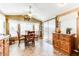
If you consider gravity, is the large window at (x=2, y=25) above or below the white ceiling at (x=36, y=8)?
below

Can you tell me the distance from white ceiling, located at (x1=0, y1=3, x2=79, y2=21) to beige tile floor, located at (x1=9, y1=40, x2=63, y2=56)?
1.96ft

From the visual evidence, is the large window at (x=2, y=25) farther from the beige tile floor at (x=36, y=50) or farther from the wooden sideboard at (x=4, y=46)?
the beige tile floor at (x=36, y=50)

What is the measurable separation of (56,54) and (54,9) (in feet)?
2.93

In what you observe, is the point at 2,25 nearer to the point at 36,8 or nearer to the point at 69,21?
the point at 36,8

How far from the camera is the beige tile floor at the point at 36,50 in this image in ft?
8.64

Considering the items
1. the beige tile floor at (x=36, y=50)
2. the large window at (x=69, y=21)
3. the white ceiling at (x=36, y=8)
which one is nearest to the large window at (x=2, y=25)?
the white ceiling at (x=36, y=8)

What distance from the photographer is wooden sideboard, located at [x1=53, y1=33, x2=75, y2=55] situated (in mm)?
2614

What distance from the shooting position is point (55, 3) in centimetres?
258

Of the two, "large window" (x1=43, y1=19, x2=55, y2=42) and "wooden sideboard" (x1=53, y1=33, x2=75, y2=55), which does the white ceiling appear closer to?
"large window" (x1=43, y1=19, x2=55, y2=42)

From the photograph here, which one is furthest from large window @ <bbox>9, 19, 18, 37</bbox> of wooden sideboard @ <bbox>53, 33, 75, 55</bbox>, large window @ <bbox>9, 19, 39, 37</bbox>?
wooden sideboard @ <bbox>53, 33, 75, 55</bbox>

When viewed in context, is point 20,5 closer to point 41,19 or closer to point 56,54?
point 41,19

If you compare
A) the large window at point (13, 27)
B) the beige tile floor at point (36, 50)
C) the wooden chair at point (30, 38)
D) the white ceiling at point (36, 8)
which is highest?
the white ceiling at point (36, 8)

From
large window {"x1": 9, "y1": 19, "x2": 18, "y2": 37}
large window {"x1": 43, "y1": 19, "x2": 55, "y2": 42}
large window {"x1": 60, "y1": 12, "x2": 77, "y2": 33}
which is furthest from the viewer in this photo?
large window {"x1": 43, "y1": 19, "x2": 55, "y2": 42}

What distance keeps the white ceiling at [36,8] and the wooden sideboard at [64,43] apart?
1.53 feet
